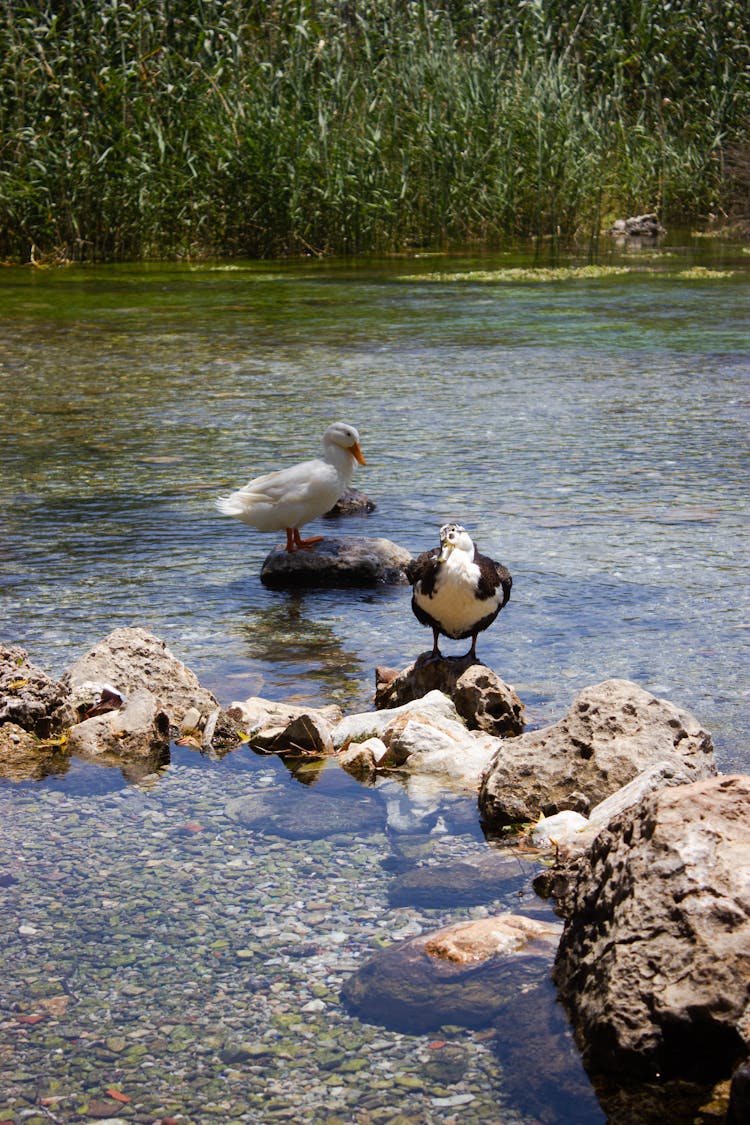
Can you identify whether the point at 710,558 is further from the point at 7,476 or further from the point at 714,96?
the point at 714,96

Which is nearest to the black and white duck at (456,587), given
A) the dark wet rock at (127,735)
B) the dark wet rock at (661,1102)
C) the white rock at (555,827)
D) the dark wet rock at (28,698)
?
the dark wet rock at (127,735)

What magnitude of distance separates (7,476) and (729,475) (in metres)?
3.89

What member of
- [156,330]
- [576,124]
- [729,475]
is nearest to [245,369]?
[156,330]

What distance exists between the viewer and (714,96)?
2341cm

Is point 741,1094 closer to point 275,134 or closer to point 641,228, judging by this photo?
point 275,134

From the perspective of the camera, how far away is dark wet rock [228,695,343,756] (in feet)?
15.3

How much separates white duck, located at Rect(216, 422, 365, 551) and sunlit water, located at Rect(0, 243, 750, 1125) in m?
0.26

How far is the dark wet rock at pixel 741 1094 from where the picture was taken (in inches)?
106

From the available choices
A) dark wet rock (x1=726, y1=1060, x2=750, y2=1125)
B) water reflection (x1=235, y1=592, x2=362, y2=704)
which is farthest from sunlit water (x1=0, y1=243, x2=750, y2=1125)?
dark wet rock (x1=726, y1=1060, x2=750, y2=1125)

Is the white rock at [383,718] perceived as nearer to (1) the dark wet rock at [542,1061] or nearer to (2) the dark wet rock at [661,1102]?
(1) the dark wet rock at [542,1061]

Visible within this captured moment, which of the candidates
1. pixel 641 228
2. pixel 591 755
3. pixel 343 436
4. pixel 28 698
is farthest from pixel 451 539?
pixel 641 228

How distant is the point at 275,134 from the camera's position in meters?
18.7

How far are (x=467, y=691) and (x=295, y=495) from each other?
2.14 meters

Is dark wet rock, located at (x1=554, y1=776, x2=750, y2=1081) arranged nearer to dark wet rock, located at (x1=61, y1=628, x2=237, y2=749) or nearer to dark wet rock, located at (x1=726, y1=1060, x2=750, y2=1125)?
dark wet rock, located at (x1=726, y1=1060, x2=750, y2=1125)
